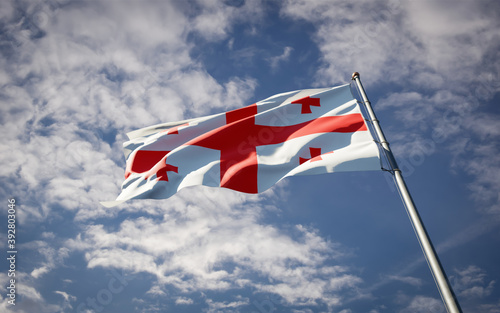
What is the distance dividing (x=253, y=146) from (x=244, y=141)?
1.21ft

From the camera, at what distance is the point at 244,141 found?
32.4ft

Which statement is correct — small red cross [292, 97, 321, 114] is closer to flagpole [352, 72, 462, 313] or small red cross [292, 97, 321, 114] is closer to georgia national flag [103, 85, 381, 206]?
georgia national flag [103, 85, 381, 206]

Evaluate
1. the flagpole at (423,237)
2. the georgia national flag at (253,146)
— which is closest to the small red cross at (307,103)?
the georgia national flag at (253,146)

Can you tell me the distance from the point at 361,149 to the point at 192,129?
5424mm

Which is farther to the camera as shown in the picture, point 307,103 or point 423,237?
point 307,103

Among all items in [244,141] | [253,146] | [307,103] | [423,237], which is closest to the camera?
[423,237]

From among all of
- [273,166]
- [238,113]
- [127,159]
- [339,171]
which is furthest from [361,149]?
[127,159]

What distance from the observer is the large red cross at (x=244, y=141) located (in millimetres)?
8898

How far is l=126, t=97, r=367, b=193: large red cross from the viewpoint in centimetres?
890

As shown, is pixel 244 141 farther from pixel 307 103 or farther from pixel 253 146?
pixel 307 103

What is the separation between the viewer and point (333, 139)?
8.85 m

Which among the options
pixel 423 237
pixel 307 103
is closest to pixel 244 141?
pixel 307 103

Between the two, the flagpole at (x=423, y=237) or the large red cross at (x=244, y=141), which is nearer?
the flagpole at (x=423, y=237)

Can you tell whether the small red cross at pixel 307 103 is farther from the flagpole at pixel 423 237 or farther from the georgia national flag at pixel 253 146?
the flagpole at pixel 423 237
